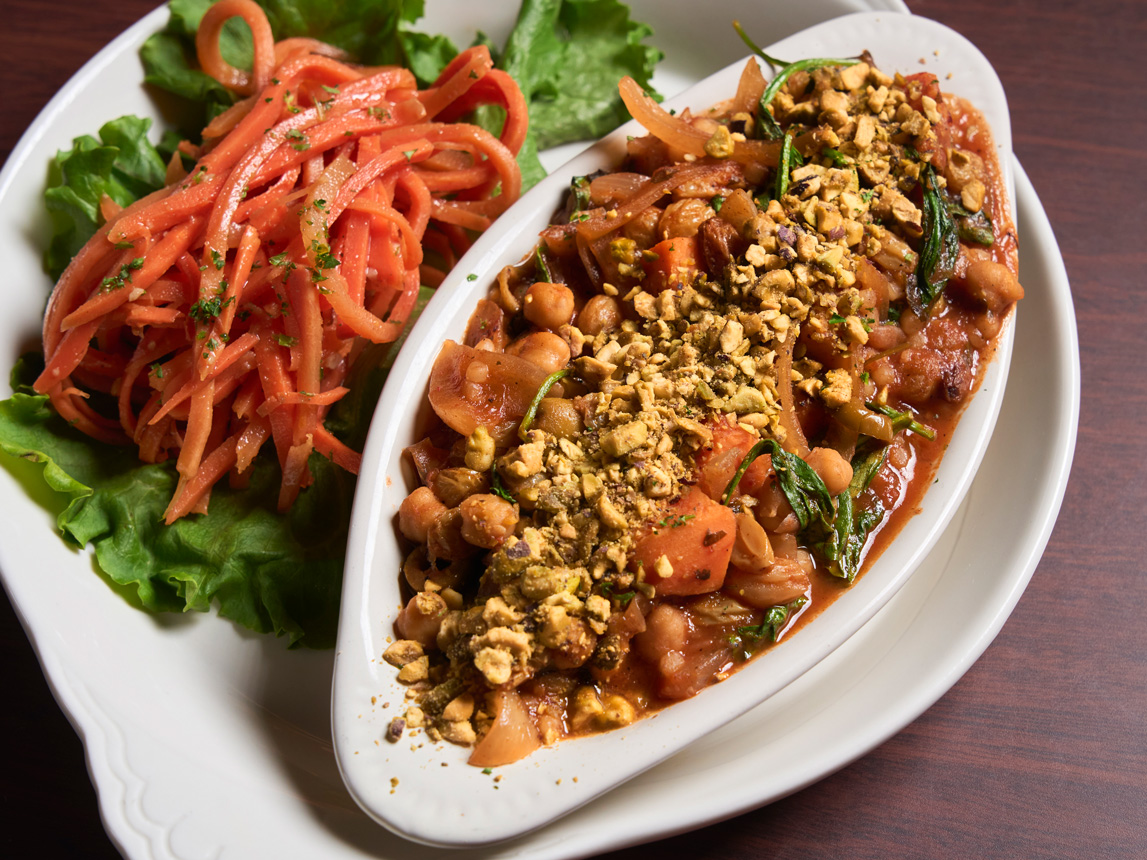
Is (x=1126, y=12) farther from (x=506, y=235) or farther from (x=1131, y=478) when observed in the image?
(x=506, y=235)

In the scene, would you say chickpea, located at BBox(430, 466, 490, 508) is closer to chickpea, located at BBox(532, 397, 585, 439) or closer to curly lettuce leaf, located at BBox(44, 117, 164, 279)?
chickpea, located at BBox(532, 397, 585, 439)

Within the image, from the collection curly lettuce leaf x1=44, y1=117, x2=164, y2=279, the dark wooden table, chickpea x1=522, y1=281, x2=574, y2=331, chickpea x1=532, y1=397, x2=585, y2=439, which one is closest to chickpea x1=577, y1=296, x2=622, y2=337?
chickpea x1=522, y1=281, x2=574, y2=331

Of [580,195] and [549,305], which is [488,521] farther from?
[580,195]

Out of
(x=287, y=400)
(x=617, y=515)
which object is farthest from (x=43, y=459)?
(x=617, y=515)

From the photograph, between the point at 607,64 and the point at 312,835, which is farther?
the point at 607,64

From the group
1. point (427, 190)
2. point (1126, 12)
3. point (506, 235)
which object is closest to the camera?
point (506, 235)

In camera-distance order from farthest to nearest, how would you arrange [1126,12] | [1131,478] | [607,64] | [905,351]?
[1126,12] < [607,64] < [1131,478] < [905,351]
